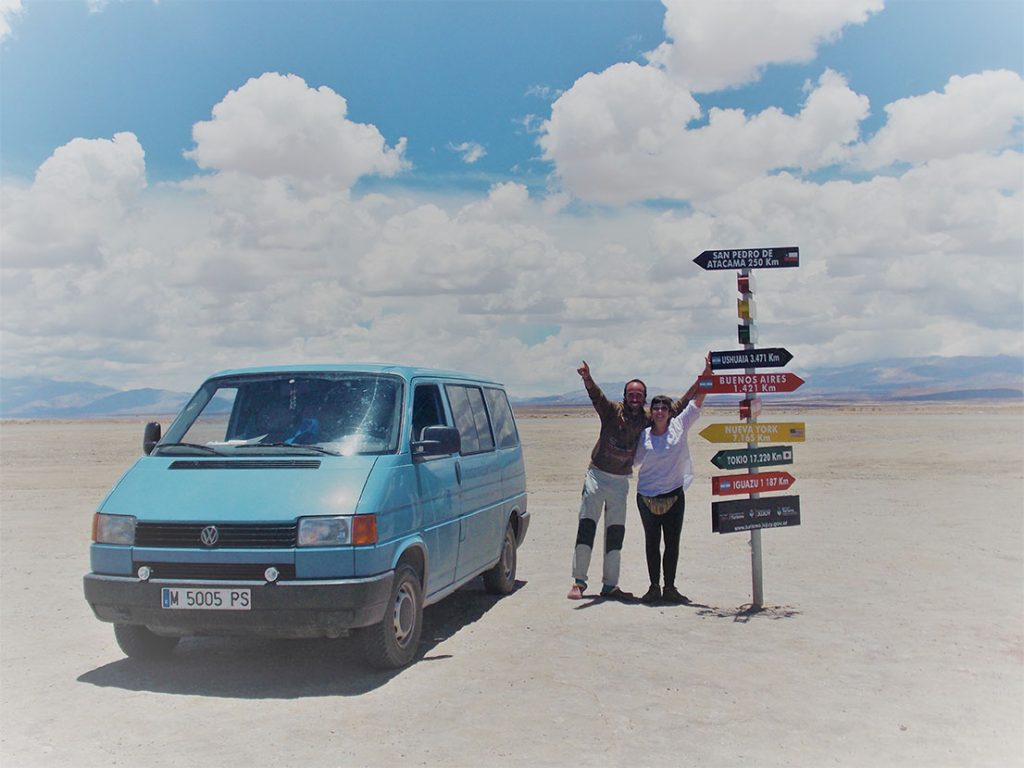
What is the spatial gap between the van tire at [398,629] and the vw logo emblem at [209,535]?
1.15 metres

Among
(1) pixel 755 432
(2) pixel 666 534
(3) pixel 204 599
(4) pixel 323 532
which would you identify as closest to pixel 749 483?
(1) pixel 755 432

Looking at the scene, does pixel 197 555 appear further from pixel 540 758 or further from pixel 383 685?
pixel 540 758

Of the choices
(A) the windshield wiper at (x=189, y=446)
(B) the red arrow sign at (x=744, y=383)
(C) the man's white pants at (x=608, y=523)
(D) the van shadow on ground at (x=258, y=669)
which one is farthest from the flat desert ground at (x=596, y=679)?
(B) the red arrow sign at (x=744, y=383)

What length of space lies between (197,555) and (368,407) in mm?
1634

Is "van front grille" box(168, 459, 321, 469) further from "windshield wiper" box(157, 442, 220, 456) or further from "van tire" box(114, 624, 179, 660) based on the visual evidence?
"van tire" box(114, 624, 179, 660)

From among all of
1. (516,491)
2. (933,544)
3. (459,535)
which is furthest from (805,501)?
(459,535)

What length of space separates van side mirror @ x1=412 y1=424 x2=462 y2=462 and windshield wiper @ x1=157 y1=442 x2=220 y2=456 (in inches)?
56.4

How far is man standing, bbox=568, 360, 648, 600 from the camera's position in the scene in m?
9.40

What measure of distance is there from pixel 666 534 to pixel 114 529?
492cm

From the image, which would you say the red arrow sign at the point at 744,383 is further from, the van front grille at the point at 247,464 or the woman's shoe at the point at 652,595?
the van front grille at the point at 247,464

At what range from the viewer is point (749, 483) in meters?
9.20

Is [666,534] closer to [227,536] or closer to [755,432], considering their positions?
[755,432]

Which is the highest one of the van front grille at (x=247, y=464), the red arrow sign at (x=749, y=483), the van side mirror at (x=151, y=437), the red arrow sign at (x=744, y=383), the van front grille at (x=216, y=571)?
the red arrow sign at (x=744, y=383)

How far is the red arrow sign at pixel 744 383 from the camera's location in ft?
30.0
